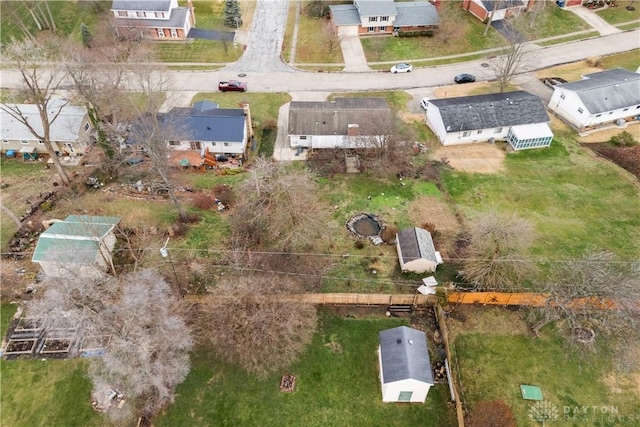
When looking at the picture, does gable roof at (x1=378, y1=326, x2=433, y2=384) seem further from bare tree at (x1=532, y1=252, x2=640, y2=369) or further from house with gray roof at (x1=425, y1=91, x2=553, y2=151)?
house with gray roof at (x1=425, y1=91, x2=553, y2=151)

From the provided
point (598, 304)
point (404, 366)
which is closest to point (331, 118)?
point (404, 366)

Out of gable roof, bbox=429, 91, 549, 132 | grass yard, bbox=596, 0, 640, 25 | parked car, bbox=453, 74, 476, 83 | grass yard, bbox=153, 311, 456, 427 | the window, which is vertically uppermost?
grass yard, bbox=596, 0, 640, 25

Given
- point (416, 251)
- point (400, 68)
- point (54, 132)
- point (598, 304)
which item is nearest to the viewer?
point (598, 304)

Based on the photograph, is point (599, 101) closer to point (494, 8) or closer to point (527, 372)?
point (494, 8)

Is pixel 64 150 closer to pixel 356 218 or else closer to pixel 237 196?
pixel 237 196

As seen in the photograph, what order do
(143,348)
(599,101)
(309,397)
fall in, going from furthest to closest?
(599,101), (309,397), (143,348)

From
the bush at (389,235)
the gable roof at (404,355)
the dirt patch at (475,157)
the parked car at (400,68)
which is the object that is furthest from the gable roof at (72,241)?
the parked car at (400,68)

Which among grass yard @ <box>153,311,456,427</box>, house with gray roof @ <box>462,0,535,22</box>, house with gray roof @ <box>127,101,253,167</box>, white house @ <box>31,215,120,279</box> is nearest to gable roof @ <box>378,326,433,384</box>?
grass yard @ <box>153,311,456,427</box>
